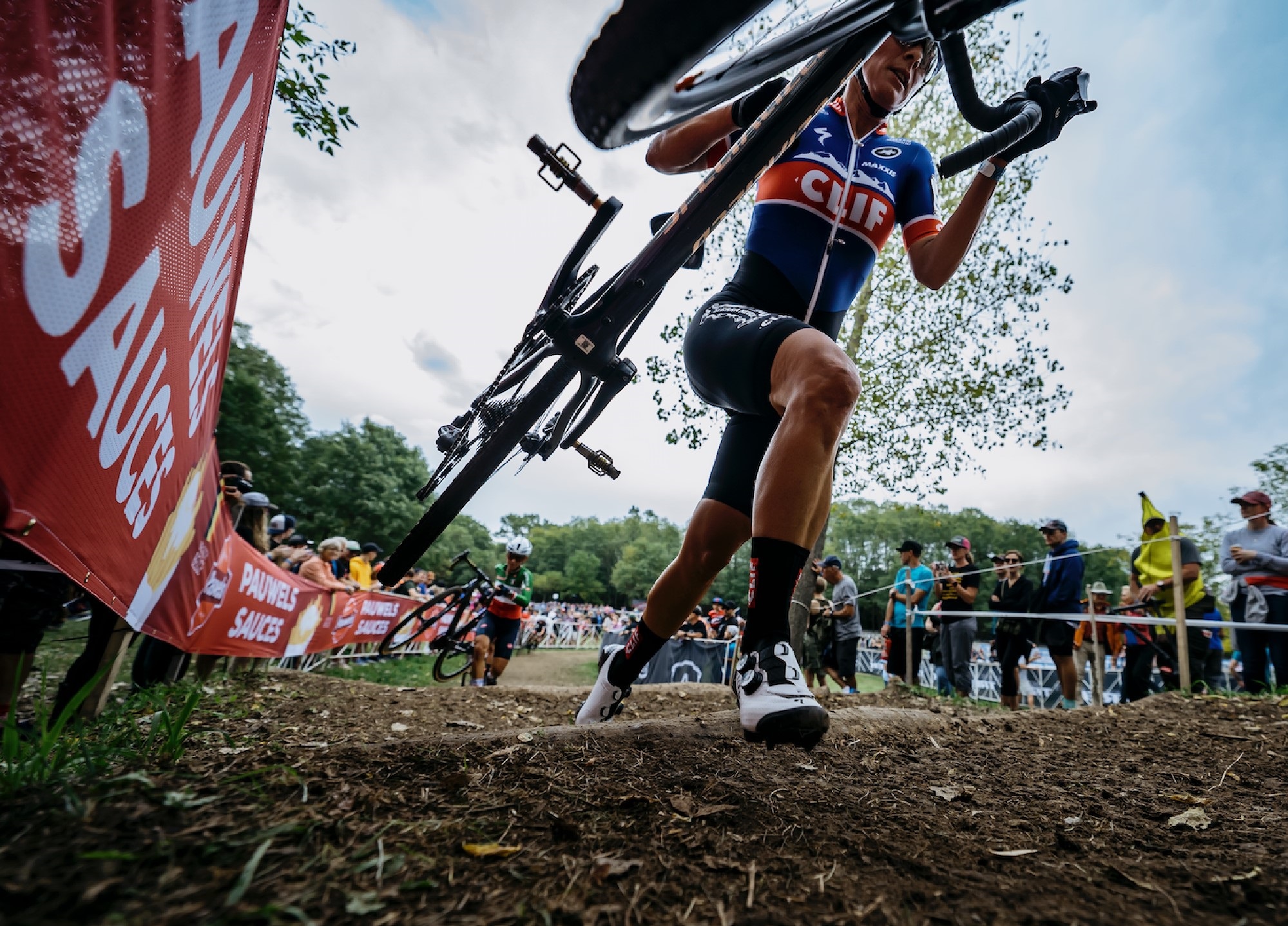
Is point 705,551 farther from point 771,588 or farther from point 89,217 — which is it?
point 89,217

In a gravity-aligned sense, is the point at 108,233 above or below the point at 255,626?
above

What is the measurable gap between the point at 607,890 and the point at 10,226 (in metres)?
1.34

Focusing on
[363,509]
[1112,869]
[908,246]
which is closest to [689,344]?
[908,246]

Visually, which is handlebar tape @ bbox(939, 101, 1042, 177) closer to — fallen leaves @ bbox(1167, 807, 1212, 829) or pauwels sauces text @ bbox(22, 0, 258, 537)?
fallen leaves @ bbox(1167, 807, 1212, 829)

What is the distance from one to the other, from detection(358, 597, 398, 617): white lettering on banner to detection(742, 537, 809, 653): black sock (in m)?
9.82

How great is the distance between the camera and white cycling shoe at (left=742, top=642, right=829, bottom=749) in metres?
1.33

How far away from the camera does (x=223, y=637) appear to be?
13.9 ft

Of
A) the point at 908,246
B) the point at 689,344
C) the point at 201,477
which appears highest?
the point at 908,246

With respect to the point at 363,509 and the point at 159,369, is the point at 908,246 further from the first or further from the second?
the point at 363,509

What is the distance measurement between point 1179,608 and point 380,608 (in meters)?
11.2

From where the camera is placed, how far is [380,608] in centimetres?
1092

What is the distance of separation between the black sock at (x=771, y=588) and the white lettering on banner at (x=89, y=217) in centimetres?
147

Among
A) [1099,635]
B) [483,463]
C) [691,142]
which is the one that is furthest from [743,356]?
[1099,635]

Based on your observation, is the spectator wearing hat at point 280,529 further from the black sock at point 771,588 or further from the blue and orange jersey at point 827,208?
the black sock at point 771,588
